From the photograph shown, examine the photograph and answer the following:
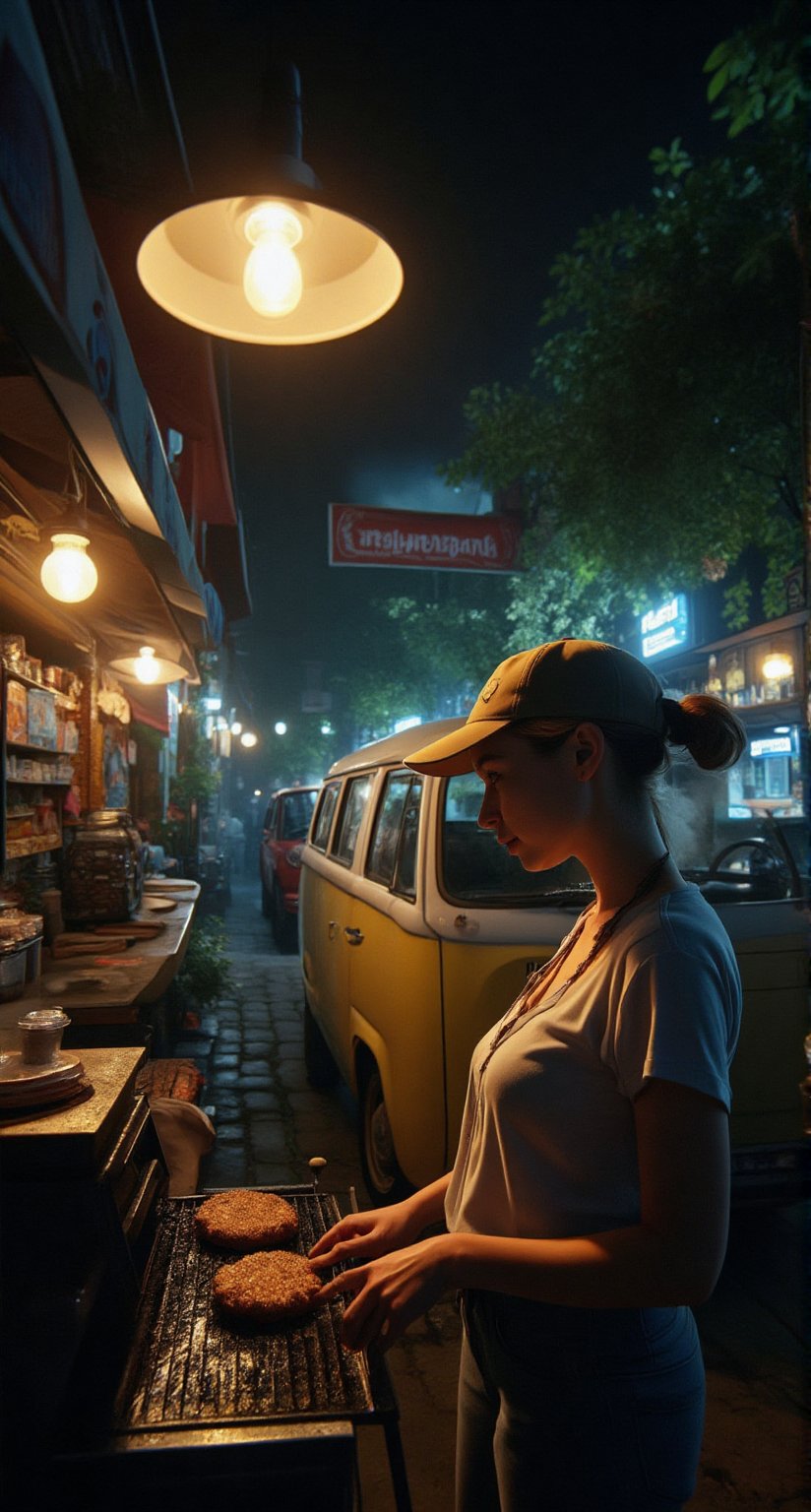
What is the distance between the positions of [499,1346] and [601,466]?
31.2 ft

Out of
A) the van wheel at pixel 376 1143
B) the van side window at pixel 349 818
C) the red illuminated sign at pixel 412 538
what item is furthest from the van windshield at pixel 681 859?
the red illuminated sign at pixel 412 538

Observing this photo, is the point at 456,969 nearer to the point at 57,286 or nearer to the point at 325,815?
the point at 57,286

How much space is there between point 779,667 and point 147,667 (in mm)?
13688

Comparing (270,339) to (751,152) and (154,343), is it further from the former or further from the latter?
(751,152)

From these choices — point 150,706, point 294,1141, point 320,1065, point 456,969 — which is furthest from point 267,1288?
point 150,706

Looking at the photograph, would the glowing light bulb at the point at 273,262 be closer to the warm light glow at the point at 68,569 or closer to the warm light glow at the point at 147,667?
the warm light glow at the point at 68,569

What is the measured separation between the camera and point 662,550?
33.1 ft

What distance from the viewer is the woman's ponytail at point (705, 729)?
1.47 metres

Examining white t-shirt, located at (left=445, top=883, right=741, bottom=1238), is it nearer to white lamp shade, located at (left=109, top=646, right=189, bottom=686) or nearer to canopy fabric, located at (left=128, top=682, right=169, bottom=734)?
white lamp shade, located at (left=109, top=646, right=189, bottom=686)

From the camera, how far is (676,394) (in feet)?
28.3

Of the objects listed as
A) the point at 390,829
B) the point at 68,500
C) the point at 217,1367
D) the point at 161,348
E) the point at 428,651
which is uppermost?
the point at 428,651

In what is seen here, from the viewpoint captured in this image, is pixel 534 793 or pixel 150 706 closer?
pixel 534 793

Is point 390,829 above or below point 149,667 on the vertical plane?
below

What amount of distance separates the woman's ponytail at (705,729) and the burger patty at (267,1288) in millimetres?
1313
